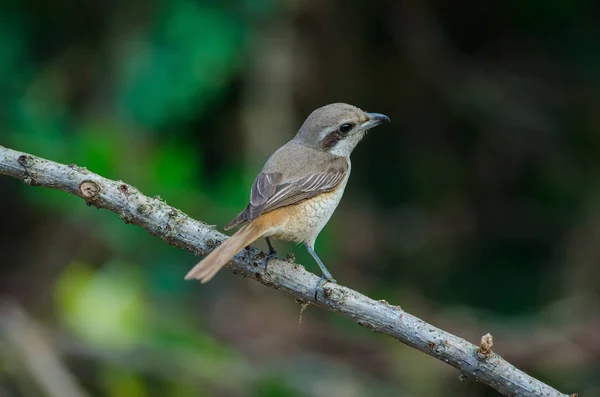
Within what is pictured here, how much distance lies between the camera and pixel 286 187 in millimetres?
4340

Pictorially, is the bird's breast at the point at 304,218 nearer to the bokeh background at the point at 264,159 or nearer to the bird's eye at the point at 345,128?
the bird's eye at the point at 345,128

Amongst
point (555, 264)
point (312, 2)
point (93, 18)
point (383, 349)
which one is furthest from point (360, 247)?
point (93, 18)

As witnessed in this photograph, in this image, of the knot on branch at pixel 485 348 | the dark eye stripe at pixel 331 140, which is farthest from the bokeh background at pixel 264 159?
the knot on branch at pixel 485 348

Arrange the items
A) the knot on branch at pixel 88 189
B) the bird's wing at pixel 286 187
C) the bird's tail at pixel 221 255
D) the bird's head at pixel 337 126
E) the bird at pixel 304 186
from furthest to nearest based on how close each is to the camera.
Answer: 1. the bird's head at pixel 337 126
2. the bird's wing at pixel 286 187
3. the bird at pixel 304 186
4. the knot on branch at pixel 88 189
5. the bird's tail at pixel 221 255

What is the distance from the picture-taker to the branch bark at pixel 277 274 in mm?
3301

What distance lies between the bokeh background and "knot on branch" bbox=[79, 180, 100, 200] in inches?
93.1

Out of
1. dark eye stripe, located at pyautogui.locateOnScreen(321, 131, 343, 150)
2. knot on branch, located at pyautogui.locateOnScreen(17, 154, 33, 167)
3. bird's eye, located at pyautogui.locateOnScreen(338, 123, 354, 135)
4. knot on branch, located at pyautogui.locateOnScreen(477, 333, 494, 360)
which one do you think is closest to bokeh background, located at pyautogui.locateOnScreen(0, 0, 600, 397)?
dark eye stripe, located at pyautogui.locateOnScreen(321, 131, 343, 150)

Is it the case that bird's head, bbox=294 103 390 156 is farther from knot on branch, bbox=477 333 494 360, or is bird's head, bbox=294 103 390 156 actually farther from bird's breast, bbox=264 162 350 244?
knot on branch, bbox=477 333 494 360

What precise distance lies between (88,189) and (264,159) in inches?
134

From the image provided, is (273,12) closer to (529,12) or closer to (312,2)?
(312,2)

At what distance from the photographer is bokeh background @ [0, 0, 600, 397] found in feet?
20.9

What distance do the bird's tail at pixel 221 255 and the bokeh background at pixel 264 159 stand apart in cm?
232

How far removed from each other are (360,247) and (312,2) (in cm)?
237

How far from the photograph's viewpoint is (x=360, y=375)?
687 centimetres
